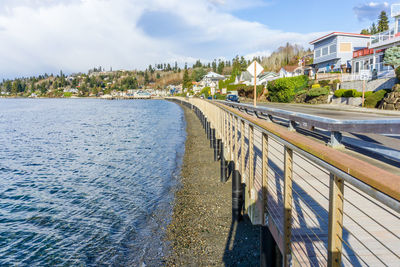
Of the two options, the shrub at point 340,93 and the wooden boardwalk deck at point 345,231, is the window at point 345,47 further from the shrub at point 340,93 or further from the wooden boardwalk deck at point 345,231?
the wooden boardwalk deck at point 345,231

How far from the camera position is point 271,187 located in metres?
5.40

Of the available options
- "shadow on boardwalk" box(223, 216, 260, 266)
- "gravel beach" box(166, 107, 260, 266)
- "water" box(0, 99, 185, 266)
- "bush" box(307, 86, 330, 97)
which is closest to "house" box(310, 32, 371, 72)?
"bush" box(307, 86, 330, 97)

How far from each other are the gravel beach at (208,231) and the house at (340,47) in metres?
44.0

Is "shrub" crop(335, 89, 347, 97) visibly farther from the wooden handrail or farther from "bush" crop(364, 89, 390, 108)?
the wooden handrail

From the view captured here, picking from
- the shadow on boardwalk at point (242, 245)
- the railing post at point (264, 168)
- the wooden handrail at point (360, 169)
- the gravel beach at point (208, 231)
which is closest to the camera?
the wooden handrail at point (360, 169)

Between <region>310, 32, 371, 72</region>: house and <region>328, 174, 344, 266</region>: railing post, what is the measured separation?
5081 centimetres

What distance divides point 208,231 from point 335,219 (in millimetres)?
6154

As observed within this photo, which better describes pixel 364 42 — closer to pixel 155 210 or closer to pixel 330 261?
pixel 155 210

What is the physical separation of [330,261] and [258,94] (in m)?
54.3

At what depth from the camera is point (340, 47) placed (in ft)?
161

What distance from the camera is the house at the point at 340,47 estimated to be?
161 feet

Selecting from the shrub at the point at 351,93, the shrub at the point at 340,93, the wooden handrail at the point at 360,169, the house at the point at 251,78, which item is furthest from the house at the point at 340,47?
the wooden handrail at the point at 360,169

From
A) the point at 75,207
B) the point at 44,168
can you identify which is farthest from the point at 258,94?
the point at 75,207

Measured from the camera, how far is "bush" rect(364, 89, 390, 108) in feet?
86.0
